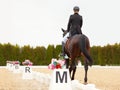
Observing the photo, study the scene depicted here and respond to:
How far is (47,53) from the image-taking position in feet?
164

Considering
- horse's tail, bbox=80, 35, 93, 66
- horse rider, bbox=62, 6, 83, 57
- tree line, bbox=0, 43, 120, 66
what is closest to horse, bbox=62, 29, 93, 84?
horse's tail, bbox=80, 35, 93, 66

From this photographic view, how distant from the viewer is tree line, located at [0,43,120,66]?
1935 inches

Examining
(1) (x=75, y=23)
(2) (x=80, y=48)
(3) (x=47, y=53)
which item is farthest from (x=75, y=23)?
(3) (x=47, y=53)

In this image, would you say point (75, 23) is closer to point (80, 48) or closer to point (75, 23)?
point (75, 23)

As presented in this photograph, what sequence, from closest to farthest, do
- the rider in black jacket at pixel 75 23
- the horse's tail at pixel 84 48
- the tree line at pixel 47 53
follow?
1. the horse's tail at pixel 84 48
2. the rider in black jacket at pixel 75 23
3. the tree line at pixel 47 53

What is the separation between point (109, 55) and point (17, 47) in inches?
406

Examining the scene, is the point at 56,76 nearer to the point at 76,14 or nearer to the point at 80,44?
the point at 80,44

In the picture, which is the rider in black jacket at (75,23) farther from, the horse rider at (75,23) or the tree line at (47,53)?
the tree line at (47,53)

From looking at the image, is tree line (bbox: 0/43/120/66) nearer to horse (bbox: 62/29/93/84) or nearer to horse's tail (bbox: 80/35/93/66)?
horse (bbox: 62/29/93/84)

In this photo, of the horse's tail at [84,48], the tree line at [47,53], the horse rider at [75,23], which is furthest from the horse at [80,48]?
the tree line at [47,53]

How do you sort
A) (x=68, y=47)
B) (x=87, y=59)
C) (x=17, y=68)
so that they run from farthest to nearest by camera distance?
(x=17, y=68) → (x=68, y=47) → (x=87, y=59)

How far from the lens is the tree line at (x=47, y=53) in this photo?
49.2 m

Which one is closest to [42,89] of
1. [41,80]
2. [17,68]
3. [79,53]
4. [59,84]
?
[79,53]

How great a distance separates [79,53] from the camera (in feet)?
46.2
